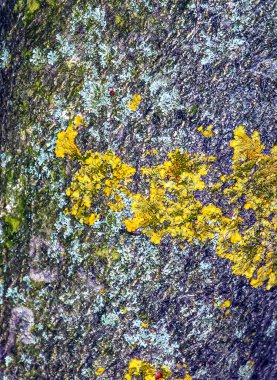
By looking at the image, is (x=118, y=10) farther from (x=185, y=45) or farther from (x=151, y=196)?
(x=151, y=196)

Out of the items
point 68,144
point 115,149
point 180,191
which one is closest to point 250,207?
point 180,191

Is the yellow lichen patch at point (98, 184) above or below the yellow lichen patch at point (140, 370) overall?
above

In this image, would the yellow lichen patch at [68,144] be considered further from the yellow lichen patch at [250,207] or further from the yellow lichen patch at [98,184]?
the yellow lichen patch at [250,207]

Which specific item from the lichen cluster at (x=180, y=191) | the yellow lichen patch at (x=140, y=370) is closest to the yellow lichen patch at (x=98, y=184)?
the lichen cluster at (x=180, y=191)

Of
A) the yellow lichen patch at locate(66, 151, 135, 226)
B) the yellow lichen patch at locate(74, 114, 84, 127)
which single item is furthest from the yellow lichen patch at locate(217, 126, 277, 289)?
the yellow lichen patch at locate(74, 114, 84, 127)

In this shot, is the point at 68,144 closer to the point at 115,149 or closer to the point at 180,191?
the point at 115,149

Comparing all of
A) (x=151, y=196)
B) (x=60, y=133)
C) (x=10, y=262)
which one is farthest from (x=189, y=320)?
(x=60, y=133)

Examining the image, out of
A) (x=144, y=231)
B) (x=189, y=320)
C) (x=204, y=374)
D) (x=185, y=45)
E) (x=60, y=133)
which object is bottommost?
(x=204, y=374)
